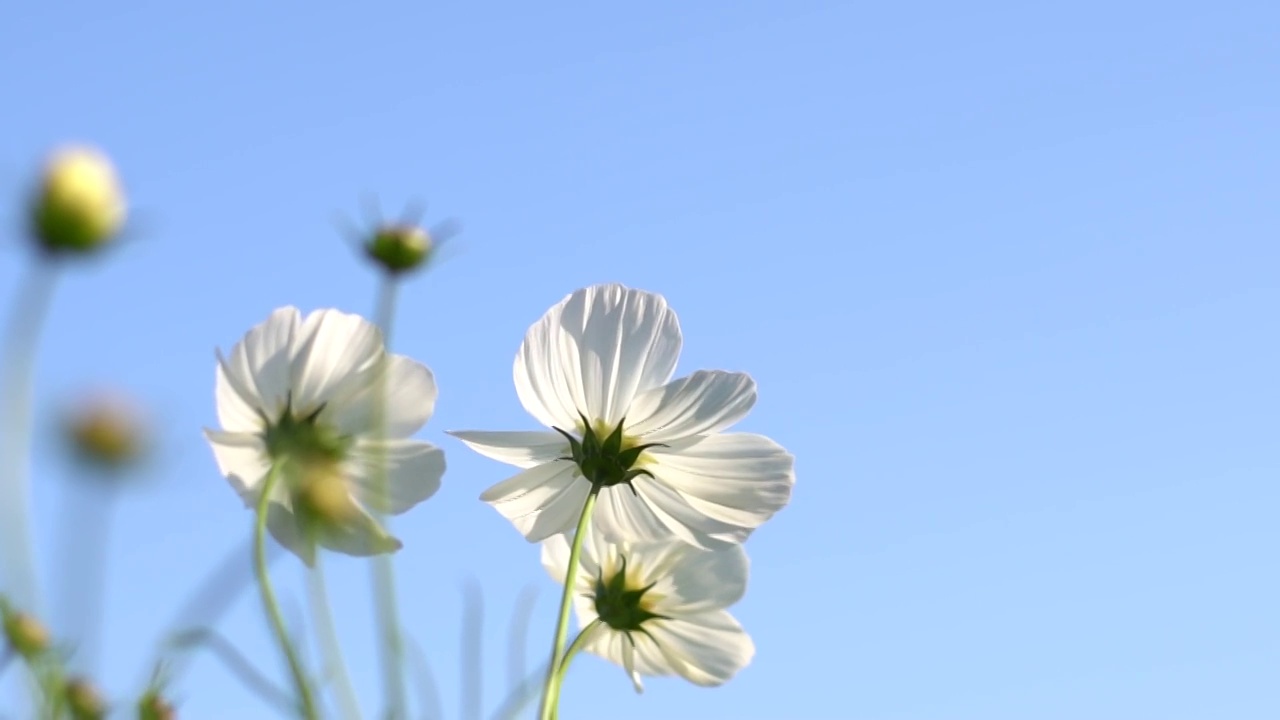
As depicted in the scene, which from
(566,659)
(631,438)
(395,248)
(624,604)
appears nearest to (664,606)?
(624,604)

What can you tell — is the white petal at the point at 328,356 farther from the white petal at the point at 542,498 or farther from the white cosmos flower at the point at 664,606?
the white cosmos flower at the point at 664,606

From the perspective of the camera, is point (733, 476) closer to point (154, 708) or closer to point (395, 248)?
point (395, 248)

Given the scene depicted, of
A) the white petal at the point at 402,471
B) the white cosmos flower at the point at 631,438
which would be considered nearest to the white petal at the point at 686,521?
the white cosmos flower at the point at 631,438

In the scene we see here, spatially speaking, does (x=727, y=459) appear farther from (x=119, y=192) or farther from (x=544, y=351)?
(x=119, y=192)

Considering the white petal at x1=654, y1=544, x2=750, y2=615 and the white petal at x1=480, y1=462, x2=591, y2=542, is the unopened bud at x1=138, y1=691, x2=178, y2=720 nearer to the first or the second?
the white petal at x1=480, y1=462, x2=591, y2=542

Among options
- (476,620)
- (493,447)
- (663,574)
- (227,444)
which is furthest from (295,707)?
(663,574)

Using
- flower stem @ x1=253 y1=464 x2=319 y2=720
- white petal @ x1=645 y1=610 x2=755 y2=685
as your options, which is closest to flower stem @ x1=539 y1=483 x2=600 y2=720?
flower stem @ x1=253 y1=464 x2=319 y2=720
